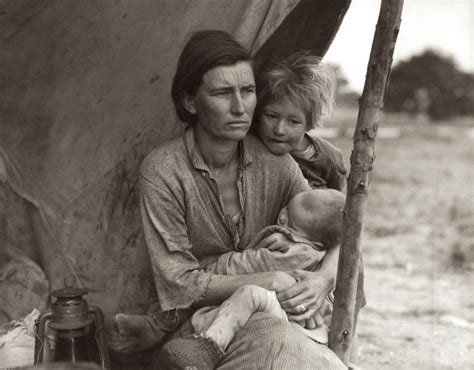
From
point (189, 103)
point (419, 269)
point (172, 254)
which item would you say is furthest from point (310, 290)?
point (419, 269)

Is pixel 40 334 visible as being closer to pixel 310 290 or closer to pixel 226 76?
pixel 310 290

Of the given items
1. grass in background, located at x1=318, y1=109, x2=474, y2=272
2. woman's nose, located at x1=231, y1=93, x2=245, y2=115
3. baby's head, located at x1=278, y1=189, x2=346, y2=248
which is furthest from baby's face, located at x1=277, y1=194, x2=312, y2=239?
grass in background, located at x1=318, y1=109, x2=474, y2=272

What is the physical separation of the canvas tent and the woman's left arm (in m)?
0.91

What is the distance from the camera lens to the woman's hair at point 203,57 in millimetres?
2746

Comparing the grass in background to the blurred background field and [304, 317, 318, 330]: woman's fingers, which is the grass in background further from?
[304, 317, 318, 330]: woman's fingers

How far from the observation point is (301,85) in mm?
3094

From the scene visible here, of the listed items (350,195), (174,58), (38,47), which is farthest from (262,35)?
(38,47)

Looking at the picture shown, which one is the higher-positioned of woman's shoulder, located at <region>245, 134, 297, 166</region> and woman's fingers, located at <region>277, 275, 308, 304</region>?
woman's shoulder, located at <region>245, 134, 297, 166</region>

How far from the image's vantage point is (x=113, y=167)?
344 centimetres

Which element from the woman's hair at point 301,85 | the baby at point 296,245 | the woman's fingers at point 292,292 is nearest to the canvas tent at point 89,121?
the woman's hair at point 301,85

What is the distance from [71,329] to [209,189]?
824 mm

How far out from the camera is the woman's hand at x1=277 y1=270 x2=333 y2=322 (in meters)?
2.67

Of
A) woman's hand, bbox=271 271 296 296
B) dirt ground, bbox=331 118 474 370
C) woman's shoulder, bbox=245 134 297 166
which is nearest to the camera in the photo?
woman's hand, bbox=271 271 296 296

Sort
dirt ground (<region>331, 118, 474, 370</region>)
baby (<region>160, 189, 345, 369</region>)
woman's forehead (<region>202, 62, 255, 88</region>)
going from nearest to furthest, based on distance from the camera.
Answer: baby (<region>160, 189, 345, 369</region>)
woman's forehead (<region>202, 62, 255, 88</region>)
dirt ground (<region>331, 118, 474, 370</region>)
